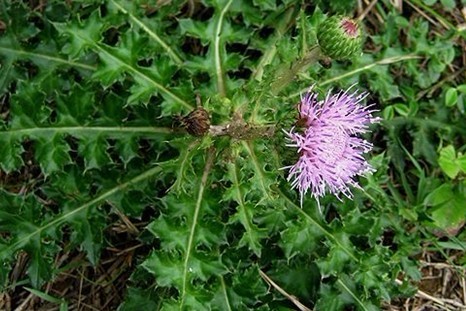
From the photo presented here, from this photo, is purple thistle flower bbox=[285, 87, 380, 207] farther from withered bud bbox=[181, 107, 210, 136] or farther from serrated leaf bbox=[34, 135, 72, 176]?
serrated leaf bbox=[34, 135, 72, 176]

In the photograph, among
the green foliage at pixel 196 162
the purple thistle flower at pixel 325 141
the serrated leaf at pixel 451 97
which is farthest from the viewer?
the serrated leaf at pixel 451 97

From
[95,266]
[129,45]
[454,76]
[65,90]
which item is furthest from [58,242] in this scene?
[454,76]

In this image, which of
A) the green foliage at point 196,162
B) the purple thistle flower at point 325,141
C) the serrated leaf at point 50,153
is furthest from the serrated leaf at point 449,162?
the serrated leaf at point 50,153

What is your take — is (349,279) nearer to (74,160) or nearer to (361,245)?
(361,245)

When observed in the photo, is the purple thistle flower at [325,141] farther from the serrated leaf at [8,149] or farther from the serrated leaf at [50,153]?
the serrated leaf at [8,149]

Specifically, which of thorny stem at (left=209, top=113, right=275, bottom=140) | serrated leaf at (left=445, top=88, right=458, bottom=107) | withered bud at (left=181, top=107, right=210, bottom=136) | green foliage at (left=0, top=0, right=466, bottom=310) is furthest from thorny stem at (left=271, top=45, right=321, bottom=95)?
serrated leaf at (left=445, top=88, right=458, bottom=107)

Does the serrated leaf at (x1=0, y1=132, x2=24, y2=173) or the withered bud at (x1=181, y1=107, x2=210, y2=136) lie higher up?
the withered bud at (x1=181, y1=107, x2=210, y2=136)

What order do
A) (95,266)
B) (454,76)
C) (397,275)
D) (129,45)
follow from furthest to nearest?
(454,76)
(397,275)
(95,266)
(129,45)
